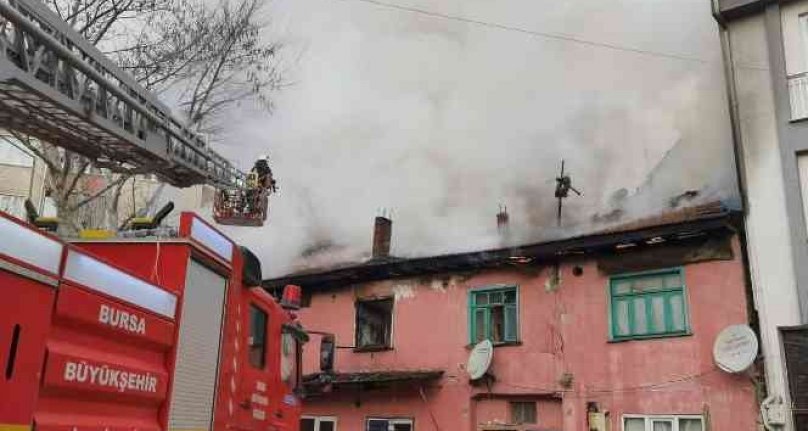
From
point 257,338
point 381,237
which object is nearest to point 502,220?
point 381,237

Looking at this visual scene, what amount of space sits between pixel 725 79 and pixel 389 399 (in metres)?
9.54

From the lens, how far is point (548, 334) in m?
15.2

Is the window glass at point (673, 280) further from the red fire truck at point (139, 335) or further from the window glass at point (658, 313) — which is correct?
the red fire truck at point (139, 335)

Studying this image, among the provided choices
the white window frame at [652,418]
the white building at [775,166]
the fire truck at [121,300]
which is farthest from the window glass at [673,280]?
the fire truck at [121,300]

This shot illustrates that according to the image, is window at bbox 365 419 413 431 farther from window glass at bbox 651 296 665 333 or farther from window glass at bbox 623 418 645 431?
window glass at bbox 651 296 665 333

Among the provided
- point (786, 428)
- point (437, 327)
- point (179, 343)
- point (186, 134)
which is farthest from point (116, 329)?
point (437, 327)

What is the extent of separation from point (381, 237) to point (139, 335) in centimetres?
1560

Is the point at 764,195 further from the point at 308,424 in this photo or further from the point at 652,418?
the point at 308,424

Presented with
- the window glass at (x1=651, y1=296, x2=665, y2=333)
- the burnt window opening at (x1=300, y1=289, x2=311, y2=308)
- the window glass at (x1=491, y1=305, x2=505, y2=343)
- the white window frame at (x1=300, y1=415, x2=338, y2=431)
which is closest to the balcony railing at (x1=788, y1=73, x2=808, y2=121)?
the window glass at (x1=651, y1=296, x2=665, y2=333)

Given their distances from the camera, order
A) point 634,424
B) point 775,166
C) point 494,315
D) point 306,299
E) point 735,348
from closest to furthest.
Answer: point 735,348
point 775,166
point 634,424
point 494,315
point 306,299

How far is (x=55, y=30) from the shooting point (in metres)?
5.01

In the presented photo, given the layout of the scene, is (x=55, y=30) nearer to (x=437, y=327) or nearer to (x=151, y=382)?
(x=151, y=382)

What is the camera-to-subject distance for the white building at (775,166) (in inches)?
485

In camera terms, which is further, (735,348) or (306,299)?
(306,299)
